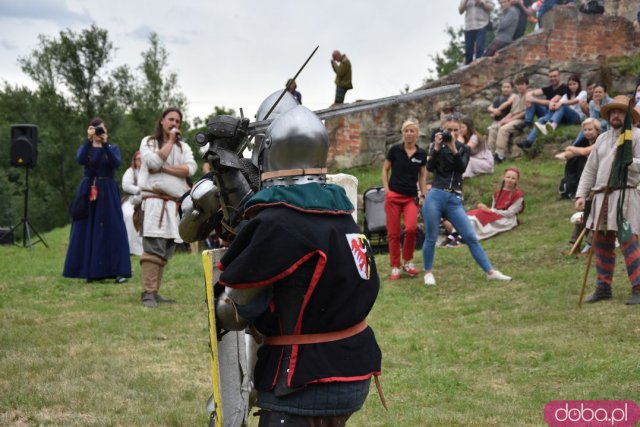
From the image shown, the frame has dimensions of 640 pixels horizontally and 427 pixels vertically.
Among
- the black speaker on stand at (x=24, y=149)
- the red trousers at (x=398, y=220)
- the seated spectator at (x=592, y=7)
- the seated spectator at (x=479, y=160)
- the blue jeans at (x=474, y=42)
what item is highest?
the seated spectator at (x=592, y=7)

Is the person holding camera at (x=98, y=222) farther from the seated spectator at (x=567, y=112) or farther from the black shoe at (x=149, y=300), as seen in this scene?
the seated spectator at (x=567, y=112)

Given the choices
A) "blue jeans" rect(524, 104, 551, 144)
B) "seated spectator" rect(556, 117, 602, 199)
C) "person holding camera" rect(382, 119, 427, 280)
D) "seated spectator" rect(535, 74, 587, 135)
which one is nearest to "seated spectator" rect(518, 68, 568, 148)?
"blue jeans" rect(524, 104, 551, 144)

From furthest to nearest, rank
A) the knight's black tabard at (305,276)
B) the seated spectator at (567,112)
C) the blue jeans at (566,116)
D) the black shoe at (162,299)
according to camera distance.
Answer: the blue jeans at (566,116) < the seated spectator at (567,112) < the black shoe at (162,299) < the knight's black tabard at (305,276)

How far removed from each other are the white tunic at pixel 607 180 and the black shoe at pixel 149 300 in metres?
4.10

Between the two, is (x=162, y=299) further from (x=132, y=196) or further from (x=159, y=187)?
(x=132, y=196)

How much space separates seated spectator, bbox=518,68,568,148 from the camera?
1602cm

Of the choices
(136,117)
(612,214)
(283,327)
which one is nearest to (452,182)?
(612,214)

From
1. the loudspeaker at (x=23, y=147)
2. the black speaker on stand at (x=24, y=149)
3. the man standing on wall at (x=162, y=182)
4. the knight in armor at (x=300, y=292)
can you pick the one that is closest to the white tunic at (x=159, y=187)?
the man standing on wall at (x=162, y=182)

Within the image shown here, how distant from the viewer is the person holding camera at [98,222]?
32.2ft

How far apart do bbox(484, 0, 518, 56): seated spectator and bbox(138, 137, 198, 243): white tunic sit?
12.5 metres

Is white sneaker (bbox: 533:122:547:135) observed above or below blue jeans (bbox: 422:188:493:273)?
above

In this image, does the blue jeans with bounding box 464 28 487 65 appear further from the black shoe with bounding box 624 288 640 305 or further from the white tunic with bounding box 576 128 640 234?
the black shoe with bounding box 624 288 640 305

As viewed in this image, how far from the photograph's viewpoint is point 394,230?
10359mm

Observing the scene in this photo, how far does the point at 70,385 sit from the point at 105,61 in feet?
107
